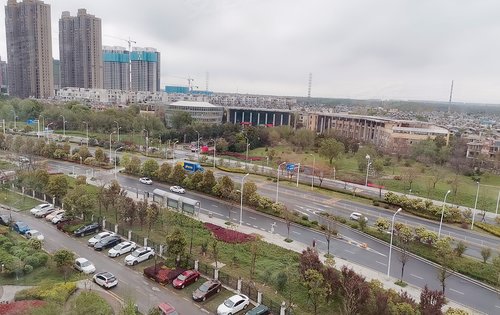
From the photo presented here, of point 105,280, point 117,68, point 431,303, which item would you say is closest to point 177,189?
point 105,280

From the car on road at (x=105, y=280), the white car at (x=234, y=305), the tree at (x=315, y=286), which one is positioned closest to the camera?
the tree at (x=315, y=286)

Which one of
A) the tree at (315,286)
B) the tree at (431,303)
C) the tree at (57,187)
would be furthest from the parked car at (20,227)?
the tree at (431,303)

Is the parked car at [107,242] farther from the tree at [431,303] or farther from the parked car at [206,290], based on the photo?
the tree at [431,303]

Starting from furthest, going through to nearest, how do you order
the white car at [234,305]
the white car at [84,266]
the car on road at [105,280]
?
1. the white car at [84,266]
2. the car on road at [105,280]
3. the white car at [234,305]

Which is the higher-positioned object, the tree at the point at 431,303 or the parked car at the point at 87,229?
the tree at the point at 431,303

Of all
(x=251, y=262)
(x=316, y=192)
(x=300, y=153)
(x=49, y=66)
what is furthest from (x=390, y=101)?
(x=251, y=262)

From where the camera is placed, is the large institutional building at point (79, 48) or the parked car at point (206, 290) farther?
the large institutional building at point (79, 48)

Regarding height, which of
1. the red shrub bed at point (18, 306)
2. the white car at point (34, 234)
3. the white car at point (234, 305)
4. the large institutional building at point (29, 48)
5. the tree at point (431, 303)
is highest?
the large institutional building at point (29, 48)
